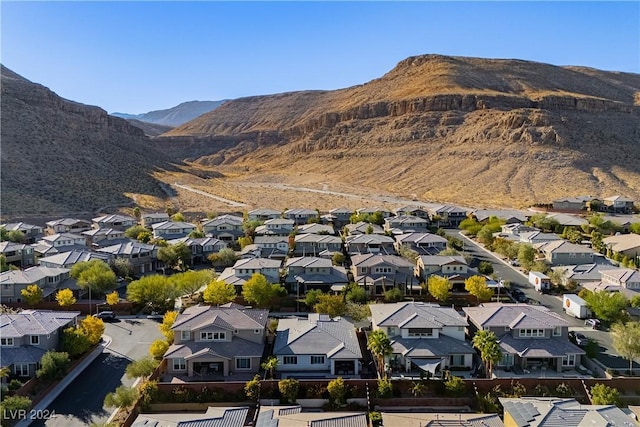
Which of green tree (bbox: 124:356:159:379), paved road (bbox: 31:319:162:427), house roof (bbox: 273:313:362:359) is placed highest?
house roof (bbox: 273:313:362:359)

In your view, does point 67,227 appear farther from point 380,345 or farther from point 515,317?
point 515,317

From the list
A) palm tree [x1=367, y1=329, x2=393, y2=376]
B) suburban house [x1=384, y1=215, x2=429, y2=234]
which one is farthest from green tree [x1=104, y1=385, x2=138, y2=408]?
suburban house [x1=384, y1=215, x2=429, y2=234]

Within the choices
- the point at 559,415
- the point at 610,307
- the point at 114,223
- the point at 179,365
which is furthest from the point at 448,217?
the point at 559,415

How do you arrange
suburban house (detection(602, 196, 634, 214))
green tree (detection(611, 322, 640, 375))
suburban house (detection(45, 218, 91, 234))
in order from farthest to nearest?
suburban house (detection(602, 196, 634, 214)) < suburban house (detection(45, 218, 91, 234)) < green tree (detection(611, 322, 640, 375))

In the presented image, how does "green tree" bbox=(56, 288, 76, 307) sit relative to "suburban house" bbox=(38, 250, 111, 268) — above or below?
below

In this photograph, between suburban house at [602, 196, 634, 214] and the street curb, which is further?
suburban house at [602, 196, 634, 214]

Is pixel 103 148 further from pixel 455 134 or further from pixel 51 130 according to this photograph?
pixel 455 134

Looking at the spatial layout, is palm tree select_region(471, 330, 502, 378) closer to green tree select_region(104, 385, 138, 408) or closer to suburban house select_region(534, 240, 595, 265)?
green tree select_region(104, 385, 138, 408)

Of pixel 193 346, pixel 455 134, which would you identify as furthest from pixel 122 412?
pixel 455 134
